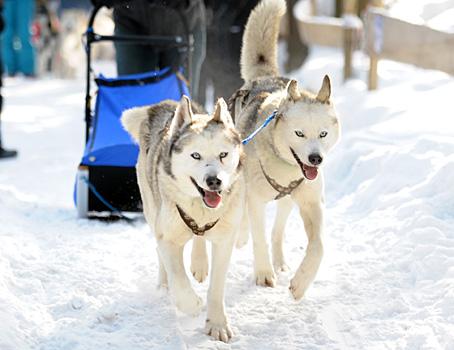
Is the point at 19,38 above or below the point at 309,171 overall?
below

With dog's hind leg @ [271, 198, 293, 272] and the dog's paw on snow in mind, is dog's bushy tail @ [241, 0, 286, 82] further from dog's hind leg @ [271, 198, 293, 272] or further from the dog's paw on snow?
the dog's paw on snow

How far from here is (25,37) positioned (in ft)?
53.5

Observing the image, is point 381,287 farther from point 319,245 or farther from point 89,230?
point 89,230

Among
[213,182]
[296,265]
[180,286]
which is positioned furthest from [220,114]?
[296,265]

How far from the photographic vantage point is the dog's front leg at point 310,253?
12.1 ft

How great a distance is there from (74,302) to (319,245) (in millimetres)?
1172

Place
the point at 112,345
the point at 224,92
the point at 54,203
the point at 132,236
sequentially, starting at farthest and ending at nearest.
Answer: the point at 224,92, the point at 54,203, the point at 132,236, the point at 112,345

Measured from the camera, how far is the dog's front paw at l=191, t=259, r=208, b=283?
4012mm

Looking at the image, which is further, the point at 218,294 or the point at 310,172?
the point at 310,172

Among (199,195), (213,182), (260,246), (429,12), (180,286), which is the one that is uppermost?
(429,12)

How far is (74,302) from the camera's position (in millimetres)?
3738

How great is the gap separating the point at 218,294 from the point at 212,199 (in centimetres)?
49

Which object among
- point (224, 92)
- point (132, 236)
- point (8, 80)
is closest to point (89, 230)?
point (132, 236)

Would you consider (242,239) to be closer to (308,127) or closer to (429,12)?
(308,127)
